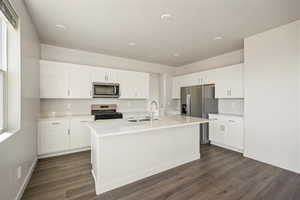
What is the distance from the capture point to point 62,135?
317cm

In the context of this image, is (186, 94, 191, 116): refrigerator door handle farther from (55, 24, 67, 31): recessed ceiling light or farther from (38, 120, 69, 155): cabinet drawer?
(55, 24, 67, 31): recessed ceiling light

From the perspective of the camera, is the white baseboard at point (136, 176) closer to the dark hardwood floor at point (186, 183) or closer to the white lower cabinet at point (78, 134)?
the dark hardwood floor at point (186, 183)

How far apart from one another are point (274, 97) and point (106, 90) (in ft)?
12.7

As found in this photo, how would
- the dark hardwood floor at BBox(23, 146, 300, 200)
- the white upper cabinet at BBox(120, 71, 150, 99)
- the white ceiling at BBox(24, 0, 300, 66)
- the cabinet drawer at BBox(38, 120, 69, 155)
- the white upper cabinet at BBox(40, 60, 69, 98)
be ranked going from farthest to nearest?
1. the white upper cabinet at BBox(120, 71, 150, 99)
2. the white upper cabinet at BBox(40, 60, 69, 98)
3. the cabinet drawer at BBox(38, 120, 69, 155)
4. the white ceiling at BBox(24, 0, 300, 66)
5. the dark hardwood floor at BBox(23, 146, 300, 200)

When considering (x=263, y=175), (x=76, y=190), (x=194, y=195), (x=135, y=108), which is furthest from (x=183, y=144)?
(x=135, y=108)

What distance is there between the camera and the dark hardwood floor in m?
1.85

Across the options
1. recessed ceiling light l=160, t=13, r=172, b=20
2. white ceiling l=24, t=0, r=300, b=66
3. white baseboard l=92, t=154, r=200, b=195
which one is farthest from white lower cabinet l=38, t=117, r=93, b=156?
recessed ceiling light l=160, t=13, r=172, b=20

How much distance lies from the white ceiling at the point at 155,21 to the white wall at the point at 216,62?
1.35 feet

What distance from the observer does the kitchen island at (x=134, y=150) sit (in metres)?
1.93

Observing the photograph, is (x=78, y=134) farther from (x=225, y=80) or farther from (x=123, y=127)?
(x=225, y=80)

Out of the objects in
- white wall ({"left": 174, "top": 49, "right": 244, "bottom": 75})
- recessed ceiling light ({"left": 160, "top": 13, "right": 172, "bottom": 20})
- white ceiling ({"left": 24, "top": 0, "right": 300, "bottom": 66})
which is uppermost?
white ceiling ({"left": 24, "top": 0, "right": 300, "bottom": 66})

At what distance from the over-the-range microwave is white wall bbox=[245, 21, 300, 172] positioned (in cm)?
332

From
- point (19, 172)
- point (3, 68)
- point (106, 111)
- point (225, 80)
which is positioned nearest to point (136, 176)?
point (19, 172)

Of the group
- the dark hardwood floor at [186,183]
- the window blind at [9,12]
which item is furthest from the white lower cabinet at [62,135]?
the window blind at [9,12]
